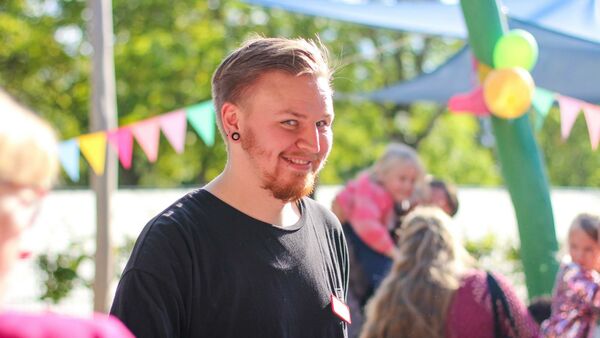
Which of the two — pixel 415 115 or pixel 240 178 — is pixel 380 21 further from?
pixel 415 115

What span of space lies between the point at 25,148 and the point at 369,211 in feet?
12.0

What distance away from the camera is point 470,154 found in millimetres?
21312

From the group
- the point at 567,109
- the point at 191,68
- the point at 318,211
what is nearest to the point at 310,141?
the point at 318,211

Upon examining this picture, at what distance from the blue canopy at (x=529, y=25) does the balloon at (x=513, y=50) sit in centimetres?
79

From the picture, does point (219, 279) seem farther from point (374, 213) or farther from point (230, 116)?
point (374, 213)

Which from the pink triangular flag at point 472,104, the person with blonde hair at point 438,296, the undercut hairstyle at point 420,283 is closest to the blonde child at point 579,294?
the person with blonde hair at point 438,296

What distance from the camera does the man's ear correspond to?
194cm

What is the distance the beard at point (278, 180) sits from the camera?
1.90m

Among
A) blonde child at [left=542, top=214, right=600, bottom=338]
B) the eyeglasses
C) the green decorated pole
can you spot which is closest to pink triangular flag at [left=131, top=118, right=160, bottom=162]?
the green decorated pole

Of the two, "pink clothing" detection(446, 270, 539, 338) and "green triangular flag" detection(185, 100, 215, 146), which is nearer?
"pink clothing" detection(446, 270, 539, 338)

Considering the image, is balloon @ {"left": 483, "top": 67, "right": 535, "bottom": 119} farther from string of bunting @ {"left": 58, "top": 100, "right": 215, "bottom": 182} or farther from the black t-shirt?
the black t-shirt

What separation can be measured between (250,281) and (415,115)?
18.8 meters

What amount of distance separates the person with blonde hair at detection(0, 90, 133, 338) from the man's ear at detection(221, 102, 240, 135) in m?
0.92

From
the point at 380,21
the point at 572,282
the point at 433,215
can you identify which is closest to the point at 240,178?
the point at 433,215
